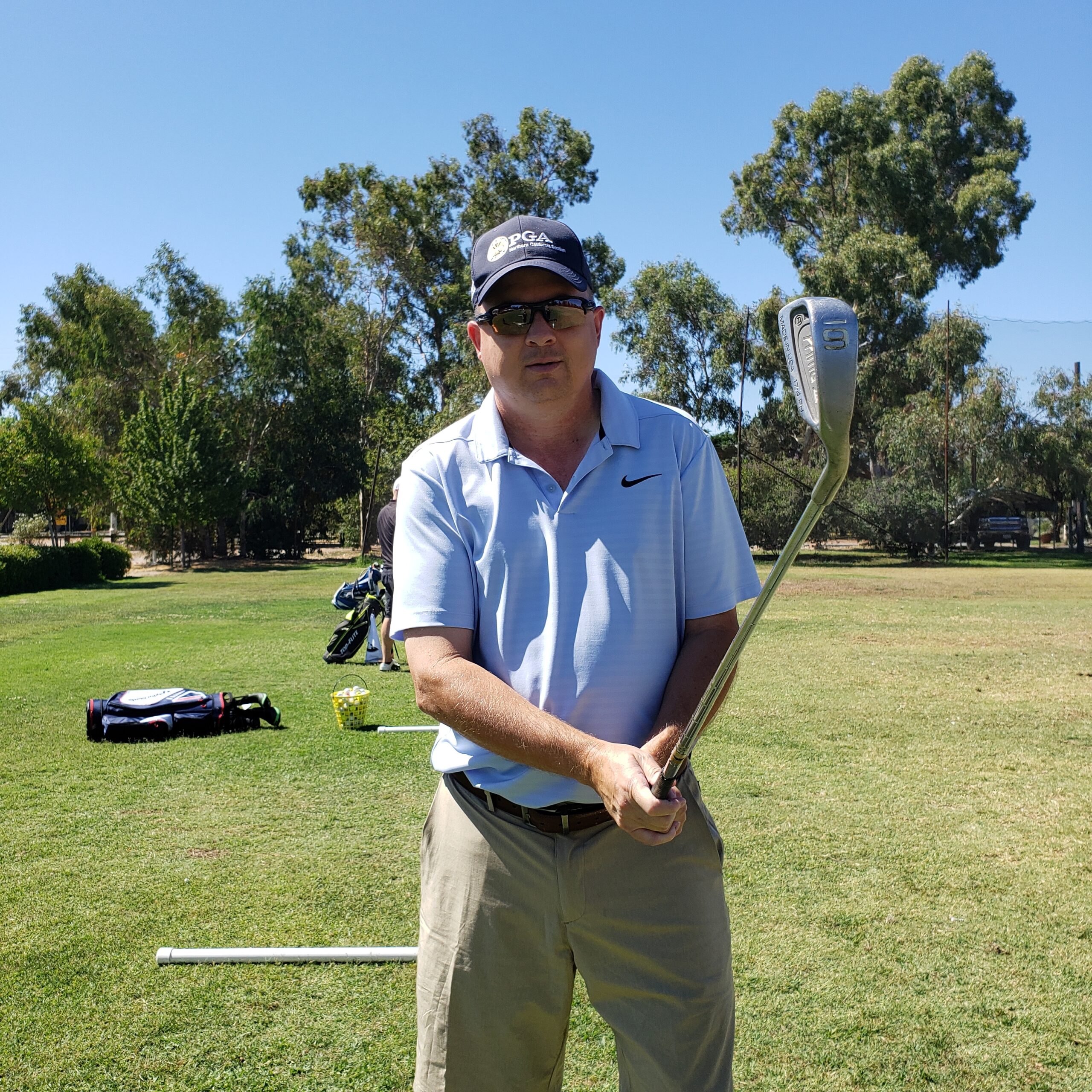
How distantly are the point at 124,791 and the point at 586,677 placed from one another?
19.3ft

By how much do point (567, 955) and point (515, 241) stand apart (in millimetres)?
1500

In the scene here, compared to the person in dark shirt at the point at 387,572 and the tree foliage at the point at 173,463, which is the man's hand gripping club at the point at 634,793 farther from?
the tree foliage at the point at 173,463

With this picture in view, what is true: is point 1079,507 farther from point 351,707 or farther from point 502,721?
point 502,721

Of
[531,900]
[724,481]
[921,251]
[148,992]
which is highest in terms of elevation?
[921,251]

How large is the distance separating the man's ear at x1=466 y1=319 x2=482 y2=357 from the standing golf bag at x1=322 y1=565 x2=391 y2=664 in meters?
10.1

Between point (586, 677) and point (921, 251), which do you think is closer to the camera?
point (586, 677)

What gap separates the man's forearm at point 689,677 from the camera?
2.11 metres

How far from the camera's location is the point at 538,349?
7.59ft

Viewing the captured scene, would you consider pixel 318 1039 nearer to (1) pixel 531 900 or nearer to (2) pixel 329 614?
(1) pixel 531 900

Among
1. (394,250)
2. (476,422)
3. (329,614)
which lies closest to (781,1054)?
(476,422)

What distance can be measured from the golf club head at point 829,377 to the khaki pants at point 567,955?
0.95 m

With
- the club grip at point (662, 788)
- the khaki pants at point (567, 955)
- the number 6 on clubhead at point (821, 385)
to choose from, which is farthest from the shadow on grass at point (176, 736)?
the number 6 on clubhead at point (821, 385)

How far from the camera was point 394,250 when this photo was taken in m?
53.0

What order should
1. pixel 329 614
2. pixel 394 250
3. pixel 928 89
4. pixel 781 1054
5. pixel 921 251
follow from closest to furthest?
pixel 781 1054
pixel 329 614
pixel 921 251
pixel 928 89
pixel 394 250
